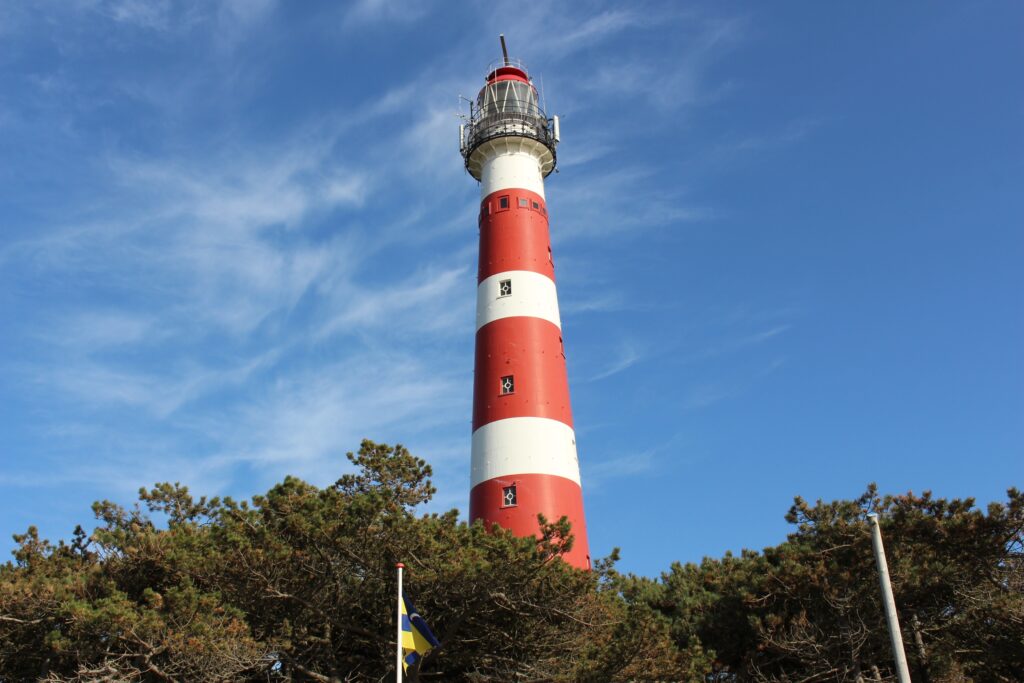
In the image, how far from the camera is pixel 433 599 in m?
20.0

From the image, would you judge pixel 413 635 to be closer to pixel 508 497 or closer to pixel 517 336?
pixel 508 497

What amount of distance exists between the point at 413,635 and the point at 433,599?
2.74 m

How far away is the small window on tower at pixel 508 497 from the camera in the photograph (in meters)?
26.7

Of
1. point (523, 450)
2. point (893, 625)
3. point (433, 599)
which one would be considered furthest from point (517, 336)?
point (893, 625)

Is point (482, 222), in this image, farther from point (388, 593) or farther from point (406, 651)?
point (406, 651)

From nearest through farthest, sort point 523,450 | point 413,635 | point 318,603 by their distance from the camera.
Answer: point 413,635 → point 318,603 → point 523,450

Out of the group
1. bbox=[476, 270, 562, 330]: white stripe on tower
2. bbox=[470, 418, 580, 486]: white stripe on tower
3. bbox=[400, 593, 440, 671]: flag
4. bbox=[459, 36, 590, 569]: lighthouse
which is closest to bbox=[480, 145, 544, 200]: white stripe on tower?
bbox=[459, 36, 590, 569]: lighthouse

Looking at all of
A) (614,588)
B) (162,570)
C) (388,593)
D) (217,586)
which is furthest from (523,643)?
(162,570)

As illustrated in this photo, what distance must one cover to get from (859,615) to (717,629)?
4.32 meters

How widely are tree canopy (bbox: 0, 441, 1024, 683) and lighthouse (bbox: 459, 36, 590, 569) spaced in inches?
195

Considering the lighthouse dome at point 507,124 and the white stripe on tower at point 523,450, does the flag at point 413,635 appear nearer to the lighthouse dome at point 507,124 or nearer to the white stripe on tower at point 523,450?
the white stripe on tower at point 523,450

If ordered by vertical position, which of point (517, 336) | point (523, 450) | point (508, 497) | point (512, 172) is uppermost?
point (512, 172)

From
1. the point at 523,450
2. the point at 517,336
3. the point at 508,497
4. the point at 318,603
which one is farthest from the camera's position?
the point at 517,336

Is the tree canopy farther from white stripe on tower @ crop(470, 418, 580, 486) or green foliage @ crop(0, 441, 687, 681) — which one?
white stripe on tower @ crop(470, 418, 580, 486)
